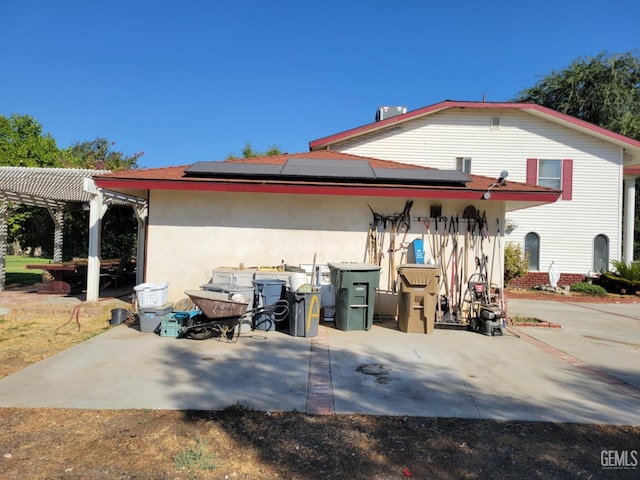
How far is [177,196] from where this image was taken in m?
9.53

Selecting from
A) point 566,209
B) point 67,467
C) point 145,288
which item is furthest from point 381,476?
point 566,209

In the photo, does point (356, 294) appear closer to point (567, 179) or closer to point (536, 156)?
point (536, 156)

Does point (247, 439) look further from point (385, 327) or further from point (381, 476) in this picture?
point (385, 327)

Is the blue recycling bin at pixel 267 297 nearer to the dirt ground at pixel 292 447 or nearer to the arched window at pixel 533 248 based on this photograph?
the dirt ground at pixel 292 447

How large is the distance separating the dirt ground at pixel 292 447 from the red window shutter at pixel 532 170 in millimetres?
14246

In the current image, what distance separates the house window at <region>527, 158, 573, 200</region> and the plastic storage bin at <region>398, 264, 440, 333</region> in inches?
433

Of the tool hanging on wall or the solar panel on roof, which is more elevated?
the solar panel on roof

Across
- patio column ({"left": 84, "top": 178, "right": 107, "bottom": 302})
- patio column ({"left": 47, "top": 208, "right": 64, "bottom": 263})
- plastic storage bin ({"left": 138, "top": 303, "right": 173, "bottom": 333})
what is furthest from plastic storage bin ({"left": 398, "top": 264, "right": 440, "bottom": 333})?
patio column ({"left": 47, "top": 208, "right": 64, "bottom": 263})

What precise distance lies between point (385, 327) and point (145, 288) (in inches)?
198

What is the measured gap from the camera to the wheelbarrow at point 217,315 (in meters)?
6.80

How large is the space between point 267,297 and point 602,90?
90.0 ft

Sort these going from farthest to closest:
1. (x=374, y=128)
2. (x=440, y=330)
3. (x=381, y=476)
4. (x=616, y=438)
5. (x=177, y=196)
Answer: (x=374, y=128), (x=177, y=196), (x=440, y=330), (x=616, y=438), (x=381, y=476)

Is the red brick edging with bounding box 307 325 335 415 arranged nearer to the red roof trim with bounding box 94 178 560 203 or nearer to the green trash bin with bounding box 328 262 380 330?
the green trash bin with bounding box 328 262 380 330

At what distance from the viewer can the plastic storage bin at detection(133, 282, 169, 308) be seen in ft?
25.8
